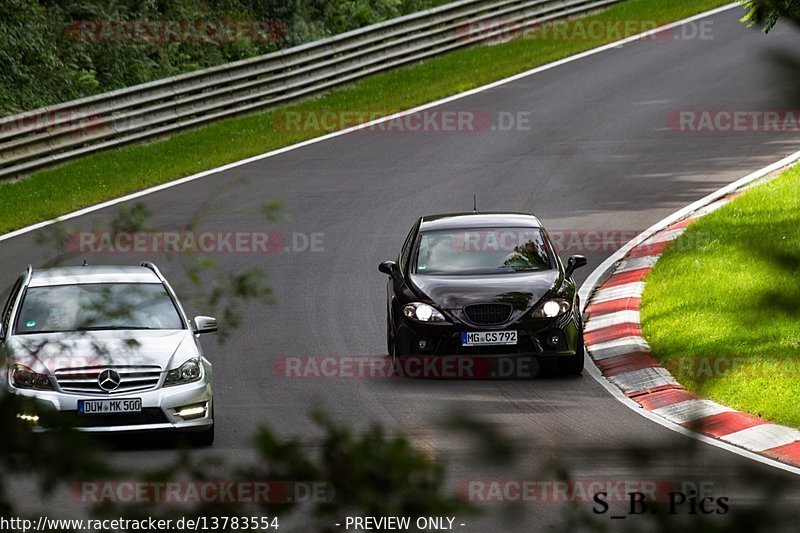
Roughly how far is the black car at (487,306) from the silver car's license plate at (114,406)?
3.50 metres

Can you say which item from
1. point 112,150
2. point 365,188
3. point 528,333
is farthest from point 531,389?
point 112,150

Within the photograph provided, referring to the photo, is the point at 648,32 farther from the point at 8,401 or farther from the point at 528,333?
the point at 8,401

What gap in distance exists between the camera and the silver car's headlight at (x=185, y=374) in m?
11.1

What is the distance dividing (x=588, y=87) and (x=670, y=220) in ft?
31.2

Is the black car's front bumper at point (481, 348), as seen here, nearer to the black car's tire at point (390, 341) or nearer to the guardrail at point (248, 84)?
the black car's tire at point (390, 341)

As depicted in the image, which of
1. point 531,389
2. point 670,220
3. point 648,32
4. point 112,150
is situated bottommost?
point 531,389

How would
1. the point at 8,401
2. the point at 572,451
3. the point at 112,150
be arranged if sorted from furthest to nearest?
the point at 112,150 < the point at 8,401 < the point at 572,451

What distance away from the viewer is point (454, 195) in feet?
71.2

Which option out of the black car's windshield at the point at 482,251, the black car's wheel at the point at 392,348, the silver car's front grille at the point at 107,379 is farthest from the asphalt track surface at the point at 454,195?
the black car's windshield at the point at 482,251

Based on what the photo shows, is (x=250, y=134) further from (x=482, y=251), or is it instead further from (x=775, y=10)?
(x=775, y=10)

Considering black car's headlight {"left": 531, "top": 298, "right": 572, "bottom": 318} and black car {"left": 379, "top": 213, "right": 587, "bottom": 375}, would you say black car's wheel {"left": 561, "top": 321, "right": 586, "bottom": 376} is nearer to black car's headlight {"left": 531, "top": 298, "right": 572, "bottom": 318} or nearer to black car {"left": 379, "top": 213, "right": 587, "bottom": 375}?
black car {"left": 379, "top": 213, "right": 587, "bottom": 375}

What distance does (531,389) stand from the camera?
12.9 metres

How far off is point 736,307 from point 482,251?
39.4ft

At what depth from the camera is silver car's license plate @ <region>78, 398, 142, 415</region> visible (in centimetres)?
1077
